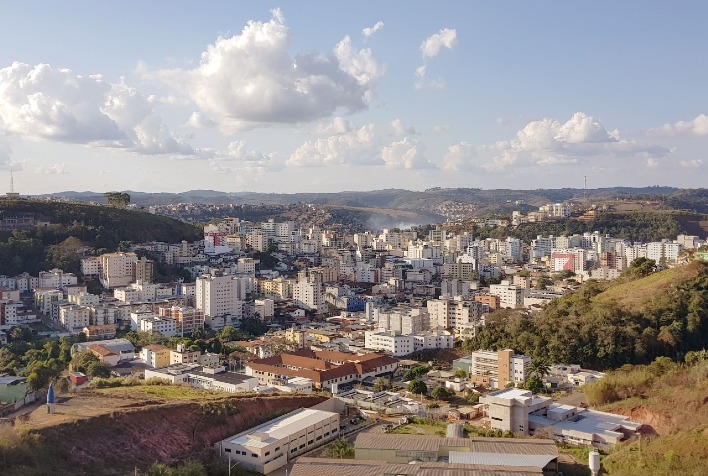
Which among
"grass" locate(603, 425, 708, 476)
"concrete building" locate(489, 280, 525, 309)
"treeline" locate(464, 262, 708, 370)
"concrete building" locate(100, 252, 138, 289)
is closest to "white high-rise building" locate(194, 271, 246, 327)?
"concrete building" locate(100, 252, 138, 289)

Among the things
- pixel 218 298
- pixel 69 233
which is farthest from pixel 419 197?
pixel 218 298

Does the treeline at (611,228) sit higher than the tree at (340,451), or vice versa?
the treeline at (611,228)

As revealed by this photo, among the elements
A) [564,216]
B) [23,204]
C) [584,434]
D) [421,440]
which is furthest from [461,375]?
[564,216]

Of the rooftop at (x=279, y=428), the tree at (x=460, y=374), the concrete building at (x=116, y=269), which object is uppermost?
the concrete building at (x=116, y=269)

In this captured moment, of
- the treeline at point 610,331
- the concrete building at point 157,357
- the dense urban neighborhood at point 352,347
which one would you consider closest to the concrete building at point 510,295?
the dense urban neighborhood at point 352,347

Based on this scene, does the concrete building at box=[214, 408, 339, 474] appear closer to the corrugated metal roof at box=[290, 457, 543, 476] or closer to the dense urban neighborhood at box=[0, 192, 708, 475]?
the dense urban neighborhood at box=[0, 192, 708, 475]

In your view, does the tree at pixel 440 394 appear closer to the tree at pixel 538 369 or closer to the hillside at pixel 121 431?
the tree at pixel 538 369
